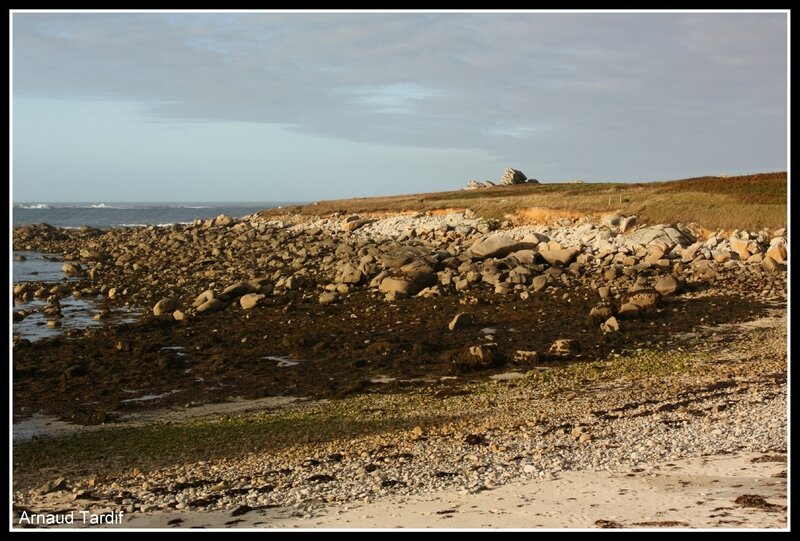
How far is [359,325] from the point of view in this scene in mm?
23359

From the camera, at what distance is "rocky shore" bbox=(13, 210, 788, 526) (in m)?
11.4

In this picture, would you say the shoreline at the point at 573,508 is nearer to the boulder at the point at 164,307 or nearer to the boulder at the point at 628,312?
the boulder at the point at 628,312

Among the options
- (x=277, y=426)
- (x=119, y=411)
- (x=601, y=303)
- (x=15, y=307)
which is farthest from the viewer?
(x=15, y=307)

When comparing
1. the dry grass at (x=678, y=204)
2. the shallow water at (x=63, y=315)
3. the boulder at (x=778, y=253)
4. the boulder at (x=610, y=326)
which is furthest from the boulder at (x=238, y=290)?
the boulder at (x=778, y=253)

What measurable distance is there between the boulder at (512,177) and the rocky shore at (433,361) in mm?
34710

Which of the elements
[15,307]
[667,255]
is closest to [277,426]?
[15,307]

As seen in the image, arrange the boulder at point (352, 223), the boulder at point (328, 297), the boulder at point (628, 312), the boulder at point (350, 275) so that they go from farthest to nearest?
the boulder at point (352, 223)
the boulder at point (350, 275)
the boulder at point (328, 297)
the boulder at point (628, 312)

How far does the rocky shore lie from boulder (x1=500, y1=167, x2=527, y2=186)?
3471 cm

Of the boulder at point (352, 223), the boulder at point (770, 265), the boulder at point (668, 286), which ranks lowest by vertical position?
the boulder at point (668, 286)

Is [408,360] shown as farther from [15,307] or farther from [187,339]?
[15,307]

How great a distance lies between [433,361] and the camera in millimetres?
18953

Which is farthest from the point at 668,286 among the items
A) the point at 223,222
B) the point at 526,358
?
the point at 223,222

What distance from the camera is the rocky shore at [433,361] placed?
37.3 feet

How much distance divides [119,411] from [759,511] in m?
11.8
